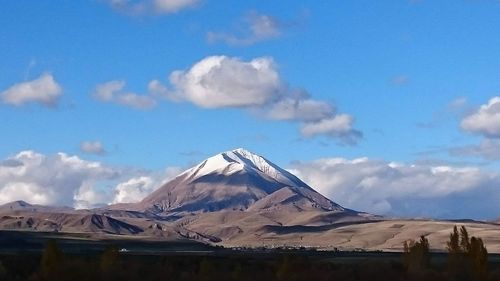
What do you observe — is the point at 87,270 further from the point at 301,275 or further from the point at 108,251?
the point at 301,275

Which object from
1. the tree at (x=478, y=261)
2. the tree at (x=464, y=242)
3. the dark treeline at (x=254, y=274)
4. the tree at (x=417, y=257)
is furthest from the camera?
the tree at (x=417, y=257)

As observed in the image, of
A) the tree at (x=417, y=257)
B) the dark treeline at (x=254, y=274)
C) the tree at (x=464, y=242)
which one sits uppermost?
the tree at (x=464, y=242)

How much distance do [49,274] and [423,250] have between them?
141 feet

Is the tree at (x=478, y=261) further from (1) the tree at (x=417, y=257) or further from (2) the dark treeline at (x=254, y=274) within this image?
(1) the tree at (x=417, y=257)

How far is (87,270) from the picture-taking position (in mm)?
61906

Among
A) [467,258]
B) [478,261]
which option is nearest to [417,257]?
[467,258]

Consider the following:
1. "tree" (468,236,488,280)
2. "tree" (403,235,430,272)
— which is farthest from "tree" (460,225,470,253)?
"tree" (468,236,488,280)

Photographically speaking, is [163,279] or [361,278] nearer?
[163,279]

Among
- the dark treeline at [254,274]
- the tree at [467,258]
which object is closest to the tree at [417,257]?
the dark treeline at [254,274]

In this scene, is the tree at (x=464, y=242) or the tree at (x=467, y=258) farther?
the tree at (x=464, y=242)

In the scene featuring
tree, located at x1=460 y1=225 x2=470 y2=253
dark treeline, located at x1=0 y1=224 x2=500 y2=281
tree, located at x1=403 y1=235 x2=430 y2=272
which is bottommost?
dark treeline, located at x1=0 y1=224 x2=500 y2=281

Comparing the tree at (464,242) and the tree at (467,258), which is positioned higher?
the tree at (464,242)

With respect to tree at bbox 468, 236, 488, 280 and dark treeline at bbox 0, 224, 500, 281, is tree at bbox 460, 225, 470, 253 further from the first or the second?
tree at bbox 468, 236, 488, 280

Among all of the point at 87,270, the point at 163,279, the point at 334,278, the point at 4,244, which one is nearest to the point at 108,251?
the point at 163,279
